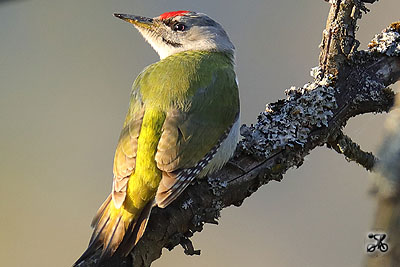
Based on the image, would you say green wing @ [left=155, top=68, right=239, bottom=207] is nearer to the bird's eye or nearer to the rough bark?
the rough bark

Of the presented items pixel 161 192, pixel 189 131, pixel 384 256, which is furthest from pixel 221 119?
pixel 384 256

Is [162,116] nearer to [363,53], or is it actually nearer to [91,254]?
[91,254]

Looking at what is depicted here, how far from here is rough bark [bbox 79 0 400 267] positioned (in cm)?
266

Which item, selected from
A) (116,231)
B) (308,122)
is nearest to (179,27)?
(308,122)

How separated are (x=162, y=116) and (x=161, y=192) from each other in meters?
0.59

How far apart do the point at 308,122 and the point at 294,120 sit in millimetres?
91

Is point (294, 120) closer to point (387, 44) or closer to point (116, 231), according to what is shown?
point (387, 44)

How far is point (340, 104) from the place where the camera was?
3033 mm

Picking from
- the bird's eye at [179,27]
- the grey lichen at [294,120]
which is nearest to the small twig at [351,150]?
the grey lichen at [294,120]

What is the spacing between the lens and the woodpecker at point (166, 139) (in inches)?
103

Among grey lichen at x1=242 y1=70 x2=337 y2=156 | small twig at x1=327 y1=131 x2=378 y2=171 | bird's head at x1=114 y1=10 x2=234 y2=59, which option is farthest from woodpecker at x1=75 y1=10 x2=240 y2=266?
small twig at x1=327 y1=131 x2=378 y2=171

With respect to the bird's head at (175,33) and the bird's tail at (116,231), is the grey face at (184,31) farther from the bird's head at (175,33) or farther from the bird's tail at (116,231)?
the bird's tail at (116,231)

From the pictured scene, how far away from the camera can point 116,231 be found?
8.27ft

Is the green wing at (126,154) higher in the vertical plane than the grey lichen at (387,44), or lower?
lower
